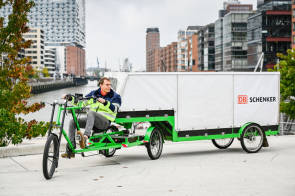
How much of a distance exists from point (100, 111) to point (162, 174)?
1724 millimetres

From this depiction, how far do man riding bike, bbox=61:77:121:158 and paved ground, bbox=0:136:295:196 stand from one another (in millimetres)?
689

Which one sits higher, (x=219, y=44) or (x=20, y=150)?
(x=219, y=44)

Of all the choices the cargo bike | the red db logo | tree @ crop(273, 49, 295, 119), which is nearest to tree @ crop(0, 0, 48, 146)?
the cargo bike

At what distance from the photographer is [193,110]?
398 inches

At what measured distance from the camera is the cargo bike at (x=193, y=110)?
9.40 meters

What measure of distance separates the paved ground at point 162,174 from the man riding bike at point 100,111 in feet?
2.26

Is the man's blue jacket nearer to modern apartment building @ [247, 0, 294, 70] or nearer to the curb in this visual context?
the curb

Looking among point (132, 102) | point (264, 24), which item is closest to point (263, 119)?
point (132, 102)

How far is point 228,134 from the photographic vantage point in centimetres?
1047

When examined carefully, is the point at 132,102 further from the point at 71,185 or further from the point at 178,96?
the point at 71,185

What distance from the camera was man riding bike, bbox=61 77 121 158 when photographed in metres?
8.41

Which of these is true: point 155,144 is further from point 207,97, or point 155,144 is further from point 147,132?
point 207,97

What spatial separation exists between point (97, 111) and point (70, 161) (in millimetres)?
1271

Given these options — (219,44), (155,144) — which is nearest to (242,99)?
(155,144)
